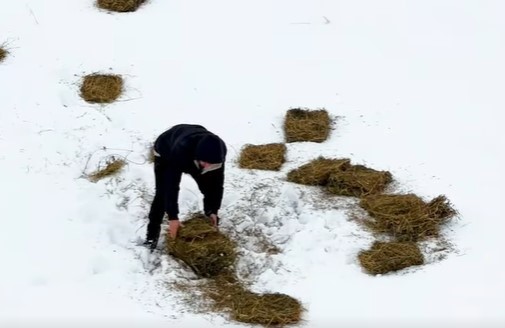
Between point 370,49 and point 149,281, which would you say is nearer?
point 149,281

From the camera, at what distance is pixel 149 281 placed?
6.28 metres

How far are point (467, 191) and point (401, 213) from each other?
81 centimetres

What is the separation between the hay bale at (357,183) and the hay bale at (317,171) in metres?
0.07

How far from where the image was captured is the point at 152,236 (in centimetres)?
668

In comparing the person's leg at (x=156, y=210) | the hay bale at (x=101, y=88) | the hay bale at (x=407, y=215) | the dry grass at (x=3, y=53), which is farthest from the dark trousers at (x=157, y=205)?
the dry grass at (x=3, y=53)

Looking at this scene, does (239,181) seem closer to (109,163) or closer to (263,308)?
(109,163)

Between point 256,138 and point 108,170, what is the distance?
63.0 inches

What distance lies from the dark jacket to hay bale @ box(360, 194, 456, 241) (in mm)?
1448

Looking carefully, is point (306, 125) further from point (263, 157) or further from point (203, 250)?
point (203, 250)

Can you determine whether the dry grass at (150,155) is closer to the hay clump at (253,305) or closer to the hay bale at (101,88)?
the hay bale at (101,88)

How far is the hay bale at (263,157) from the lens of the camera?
25.7 feet

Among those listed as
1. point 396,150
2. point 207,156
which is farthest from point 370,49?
point 207,156

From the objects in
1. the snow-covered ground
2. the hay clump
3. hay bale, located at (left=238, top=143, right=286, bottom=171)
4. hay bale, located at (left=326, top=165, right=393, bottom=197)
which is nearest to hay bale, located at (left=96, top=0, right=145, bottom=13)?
the snow-covered ground

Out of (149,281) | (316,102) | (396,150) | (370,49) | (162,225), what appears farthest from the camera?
(370,49)
